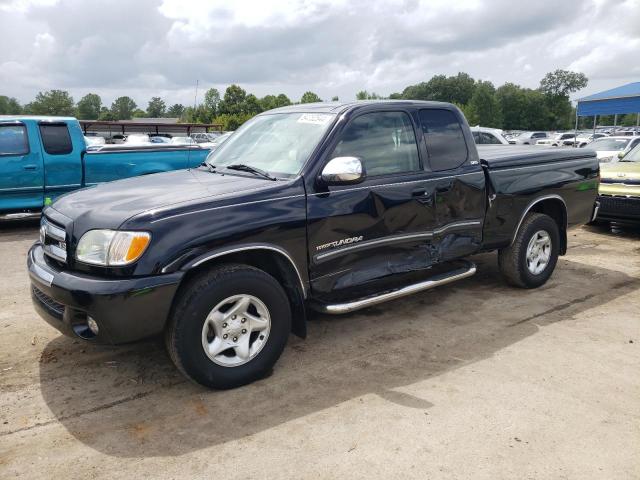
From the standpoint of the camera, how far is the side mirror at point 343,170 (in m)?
3.62

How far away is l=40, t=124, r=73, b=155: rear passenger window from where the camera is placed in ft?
29.1

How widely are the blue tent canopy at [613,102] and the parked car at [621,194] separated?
21545 mm

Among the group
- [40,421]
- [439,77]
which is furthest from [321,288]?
[439,77]

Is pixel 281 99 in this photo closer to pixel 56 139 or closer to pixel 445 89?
pixel 445 89

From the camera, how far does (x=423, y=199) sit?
436 cm

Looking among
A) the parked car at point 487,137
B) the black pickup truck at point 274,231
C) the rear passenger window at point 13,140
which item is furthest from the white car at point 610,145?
the rear passenger window at point 13,140

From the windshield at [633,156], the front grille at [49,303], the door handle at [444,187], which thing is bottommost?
the front grille at [49,303]

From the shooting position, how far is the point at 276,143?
13.8 feet

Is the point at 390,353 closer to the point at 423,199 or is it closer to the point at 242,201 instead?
the point at 423,199

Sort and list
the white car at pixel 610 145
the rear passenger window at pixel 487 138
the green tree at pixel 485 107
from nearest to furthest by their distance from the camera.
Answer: the rear passenger window at pixel 487 138 → the white car at pixel 610 145 → the green tree at pixel 485 107

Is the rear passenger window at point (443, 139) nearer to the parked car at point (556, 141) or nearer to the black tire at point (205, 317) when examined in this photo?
the black tire at point (205, 317)

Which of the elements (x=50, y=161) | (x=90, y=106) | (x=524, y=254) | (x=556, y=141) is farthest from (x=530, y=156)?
(x=90, y=106)

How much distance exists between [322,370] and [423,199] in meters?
1.62

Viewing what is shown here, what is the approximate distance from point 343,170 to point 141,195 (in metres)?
1.37
